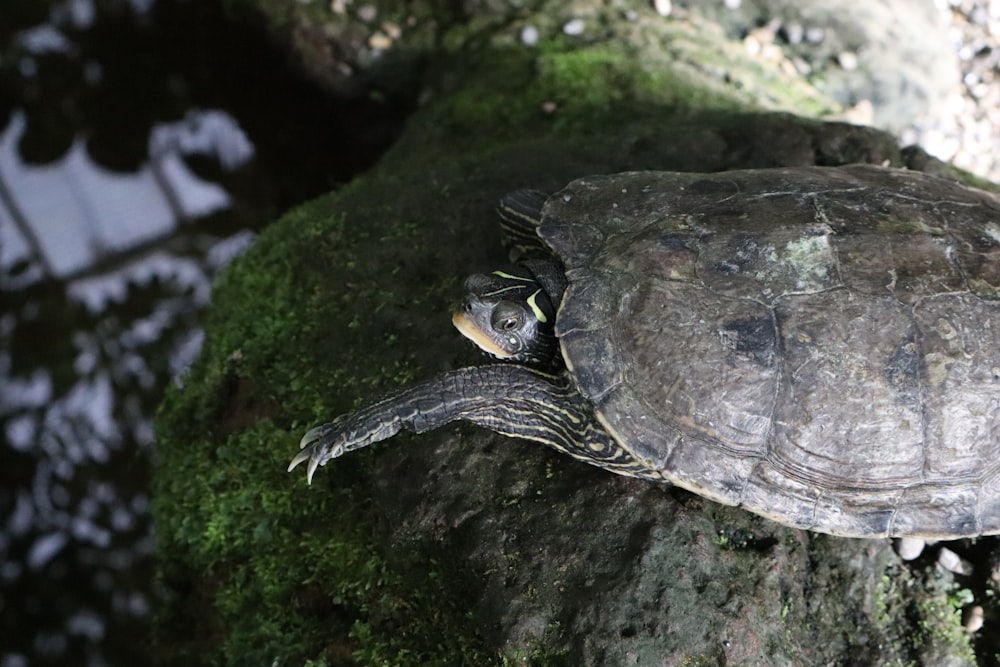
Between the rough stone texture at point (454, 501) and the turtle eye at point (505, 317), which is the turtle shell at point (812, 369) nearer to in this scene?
the turtle eye at point (505, 317)

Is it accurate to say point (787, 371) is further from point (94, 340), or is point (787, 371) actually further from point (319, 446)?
point (94, 340)

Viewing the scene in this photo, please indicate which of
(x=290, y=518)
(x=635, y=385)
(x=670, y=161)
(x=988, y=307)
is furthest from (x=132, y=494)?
(x=988, y=307)

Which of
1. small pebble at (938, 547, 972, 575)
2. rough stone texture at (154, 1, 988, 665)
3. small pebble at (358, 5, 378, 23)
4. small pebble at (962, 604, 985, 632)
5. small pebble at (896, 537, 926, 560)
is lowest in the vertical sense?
small pebble at (962, 604, 985, 632)

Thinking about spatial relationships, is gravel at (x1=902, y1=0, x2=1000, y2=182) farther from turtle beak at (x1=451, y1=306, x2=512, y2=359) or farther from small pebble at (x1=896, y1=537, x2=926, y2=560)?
turtle beak at (x1=451, y1=306, x2=512, y2=359)

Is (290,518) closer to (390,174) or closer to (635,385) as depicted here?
(635,385)

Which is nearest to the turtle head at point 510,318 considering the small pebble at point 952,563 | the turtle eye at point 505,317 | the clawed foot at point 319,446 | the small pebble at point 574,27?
the turtle eye at point 505,317

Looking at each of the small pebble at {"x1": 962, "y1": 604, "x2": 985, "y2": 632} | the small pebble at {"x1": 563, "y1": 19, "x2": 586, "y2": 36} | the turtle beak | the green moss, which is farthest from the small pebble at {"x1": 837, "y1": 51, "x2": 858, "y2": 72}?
the turtle beak

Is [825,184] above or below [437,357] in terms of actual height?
above
